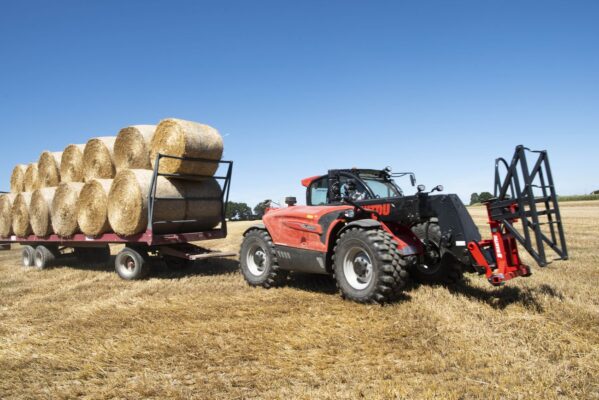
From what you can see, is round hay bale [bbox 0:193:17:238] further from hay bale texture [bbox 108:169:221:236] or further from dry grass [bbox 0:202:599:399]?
dry grass [bbox 0:202:599:399]

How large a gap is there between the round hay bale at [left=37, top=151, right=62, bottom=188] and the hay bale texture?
3207 millimetres

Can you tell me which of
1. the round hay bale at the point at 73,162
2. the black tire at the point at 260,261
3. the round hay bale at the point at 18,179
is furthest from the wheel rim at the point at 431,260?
the round hay bale at the point at 18,179

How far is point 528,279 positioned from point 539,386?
3734 mm

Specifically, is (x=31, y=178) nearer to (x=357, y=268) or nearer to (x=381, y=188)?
(x=381, y=188)

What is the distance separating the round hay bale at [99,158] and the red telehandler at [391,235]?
4011 mm

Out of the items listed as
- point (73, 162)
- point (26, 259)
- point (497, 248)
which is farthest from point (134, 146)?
point (497, 248)

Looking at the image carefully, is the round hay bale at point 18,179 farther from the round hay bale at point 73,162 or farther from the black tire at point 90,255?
the round hay bale at point 73,162

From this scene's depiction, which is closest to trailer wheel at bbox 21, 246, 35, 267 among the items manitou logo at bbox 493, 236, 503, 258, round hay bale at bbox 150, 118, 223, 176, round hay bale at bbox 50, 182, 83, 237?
round hay bale at bbox 50, 182, 83, 237

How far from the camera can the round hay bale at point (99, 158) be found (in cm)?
954

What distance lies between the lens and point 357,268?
588 centimetres

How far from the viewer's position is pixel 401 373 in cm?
343

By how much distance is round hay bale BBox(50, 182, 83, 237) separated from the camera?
9969 mm

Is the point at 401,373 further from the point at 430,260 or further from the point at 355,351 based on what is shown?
the point at 430,260

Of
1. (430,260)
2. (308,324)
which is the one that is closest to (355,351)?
(308,324)
